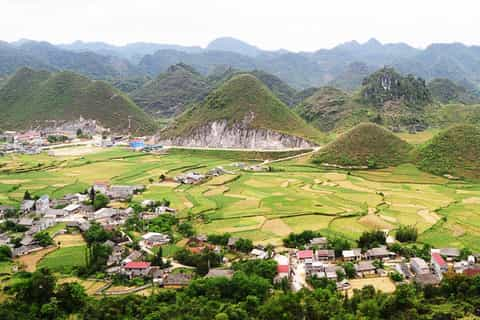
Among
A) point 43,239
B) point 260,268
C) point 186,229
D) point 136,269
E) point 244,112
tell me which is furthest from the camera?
point 244,112

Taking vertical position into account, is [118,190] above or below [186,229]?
above

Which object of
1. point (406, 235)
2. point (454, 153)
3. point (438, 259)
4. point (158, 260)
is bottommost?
point (158, 260)

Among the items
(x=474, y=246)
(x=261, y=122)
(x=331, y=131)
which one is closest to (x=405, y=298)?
(x=474, y=246)

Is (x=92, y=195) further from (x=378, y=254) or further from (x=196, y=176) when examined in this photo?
(x=378, y=254)

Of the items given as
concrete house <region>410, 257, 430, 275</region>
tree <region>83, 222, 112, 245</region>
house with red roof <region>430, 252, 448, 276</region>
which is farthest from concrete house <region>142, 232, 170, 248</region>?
house with red roof <region>430, 252, 448, 276</region>

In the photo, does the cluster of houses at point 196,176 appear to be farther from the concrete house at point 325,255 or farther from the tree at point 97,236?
the concrete house at point 325,255

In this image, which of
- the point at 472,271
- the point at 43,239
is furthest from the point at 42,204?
the point at 472,271

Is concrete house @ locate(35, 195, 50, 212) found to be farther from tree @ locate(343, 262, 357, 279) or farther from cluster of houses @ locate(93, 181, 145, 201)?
tree @ locate(343, 262, 357, 279)
